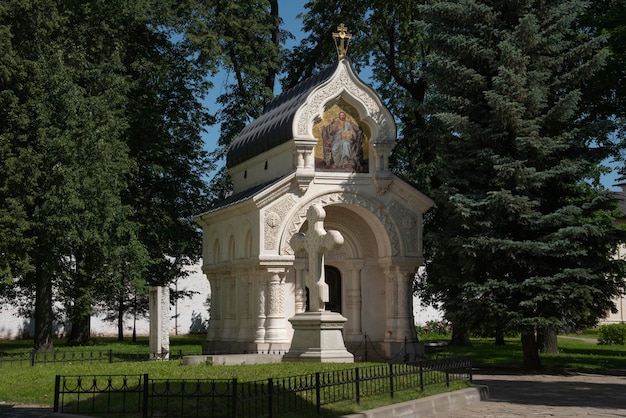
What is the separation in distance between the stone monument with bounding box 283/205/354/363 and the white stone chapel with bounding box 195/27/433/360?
20.8 ft

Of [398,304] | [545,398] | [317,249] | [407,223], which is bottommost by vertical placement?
[545,398]

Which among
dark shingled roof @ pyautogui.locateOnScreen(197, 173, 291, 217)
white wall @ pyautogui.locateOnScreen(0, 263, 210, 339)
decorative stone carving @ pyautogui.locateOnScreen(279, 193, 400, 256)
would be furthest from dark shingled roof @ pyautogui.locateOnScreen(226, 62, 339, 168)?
white wall @ pyautogui.locateOnScreen(0, 263, 210, 339)

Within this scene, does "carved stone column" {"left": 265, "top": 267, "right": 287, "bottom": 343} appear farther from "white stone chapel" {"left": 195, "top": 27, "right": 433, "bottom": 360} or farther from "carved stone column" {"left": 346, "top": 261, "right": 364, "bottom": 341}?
"carved stone column" {"left": 346, "top": 261, "right": 364, "bottom": 341}

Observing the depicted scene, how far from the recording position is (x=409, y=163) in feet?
115

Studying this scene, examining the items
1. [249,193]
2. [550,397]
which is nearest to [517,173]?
Result: [550,397]

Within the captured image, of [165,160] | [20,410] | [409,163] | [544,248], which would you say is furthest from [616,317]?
[20,410]

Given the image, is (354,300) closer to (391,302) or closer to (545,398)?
(391,302)

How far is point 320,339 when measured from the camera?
18.5 meters

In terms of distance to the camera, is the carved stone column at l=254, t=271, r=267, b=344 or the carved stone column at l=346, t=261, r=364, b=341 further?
the carved stone column at l=346, t=261, r=364, b=341

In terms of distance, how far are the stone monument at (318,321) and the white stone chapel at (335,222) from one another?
6335 mm

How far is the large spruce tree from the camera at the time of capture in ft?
73.9

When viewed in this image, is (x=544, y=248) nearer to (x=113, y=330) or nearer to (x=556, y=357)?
(x=556, y=357)

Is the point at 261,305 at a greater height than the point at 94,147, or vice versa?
the point at 94,147

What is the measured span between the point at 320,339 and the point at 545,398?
4.90 meters
